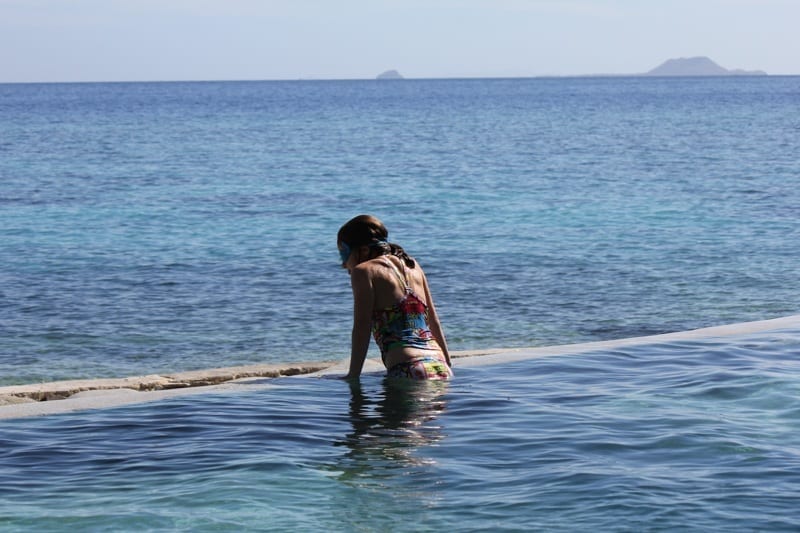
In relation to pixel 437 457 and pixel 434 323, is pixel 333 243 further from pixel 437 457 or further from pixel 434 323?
pixel 437 457

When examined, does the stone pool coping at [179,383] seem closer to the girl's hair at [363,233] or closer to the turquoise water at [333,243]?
the girl's hair at [363,233]

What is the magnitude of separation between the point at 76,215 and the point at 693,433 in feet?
73.9

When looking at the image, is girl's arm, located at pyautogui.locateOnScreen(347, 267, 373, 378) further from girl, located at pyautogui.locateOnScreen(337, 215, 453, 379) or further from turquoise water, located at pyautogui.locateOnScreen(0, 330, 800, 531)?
turquoise water, located at pyautogui.locateOnScreen(0, 330, 800, 531)

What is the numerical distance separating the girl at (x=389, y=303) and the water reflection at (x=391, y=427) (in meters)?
0.19

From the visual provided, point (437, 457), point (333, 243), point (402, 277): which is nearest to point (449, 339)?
point (402, 277)

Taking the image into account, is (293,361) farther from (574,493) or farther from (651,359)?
(574,493)

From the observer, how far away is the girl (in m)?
8.39

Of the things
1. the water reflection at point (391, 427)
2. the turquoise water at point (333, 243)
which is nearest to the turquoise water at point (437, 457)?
the water reflection at point (391, 427)

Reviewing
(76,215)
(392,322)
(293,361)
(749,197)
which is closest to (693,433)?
(392,322)

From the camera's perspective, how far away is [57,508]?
659 centimetres

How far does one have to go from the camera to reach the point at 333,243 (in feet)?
76.0

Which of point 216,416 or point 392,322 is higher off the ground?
point 392,322

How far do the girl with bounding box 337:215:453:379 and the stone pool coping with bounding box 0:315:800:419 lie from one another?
1.43 meters

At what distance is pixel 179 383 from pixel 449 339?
4.98 meters
